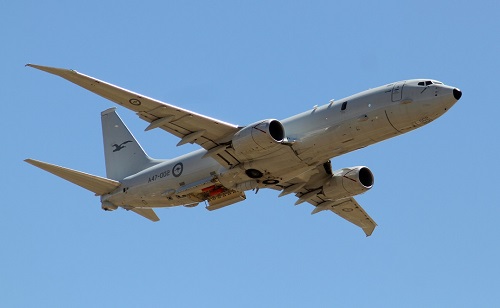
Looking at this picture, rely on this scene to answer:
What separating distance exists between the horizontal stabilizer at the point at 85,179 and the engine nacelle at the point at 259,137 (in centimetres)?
1062

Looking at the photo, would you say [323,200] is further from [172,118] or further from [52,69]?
[52,69]

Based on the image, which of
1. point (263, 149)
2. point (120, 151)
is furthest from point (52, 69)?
point (120, 151)

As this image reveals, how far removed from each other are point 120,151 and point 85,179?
5617mm

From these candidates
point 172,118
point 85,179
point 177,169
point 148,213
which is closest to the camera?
point 172,118

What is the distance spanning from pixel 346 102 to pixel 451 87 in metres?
5.23

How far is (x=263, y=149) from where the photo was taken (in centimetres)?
5225

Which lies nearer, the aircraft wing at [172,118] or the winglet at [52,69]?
the winglet at [52,69]

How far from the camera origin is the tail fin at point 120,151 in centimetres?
6253

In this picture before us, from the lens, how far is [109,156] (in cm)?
6494

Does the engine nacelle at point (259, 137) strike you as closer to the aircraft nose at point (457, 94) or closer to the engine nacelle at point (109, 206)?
the aircraft nose at point (457, 94)

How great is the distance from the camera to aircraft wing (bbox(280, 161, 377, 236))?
58.9 m

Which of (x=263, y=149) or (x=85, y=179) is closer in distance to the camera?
(x=263, y=149)

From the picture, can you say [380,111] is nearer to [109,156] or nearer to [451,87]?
[451,87]

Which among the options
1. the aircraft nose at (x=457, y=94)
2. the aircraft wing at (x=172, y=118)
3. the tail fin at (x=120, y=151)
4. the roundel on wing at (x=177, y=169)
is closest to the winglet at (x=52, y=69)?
the aircraft wing at (x=172, y=118)
